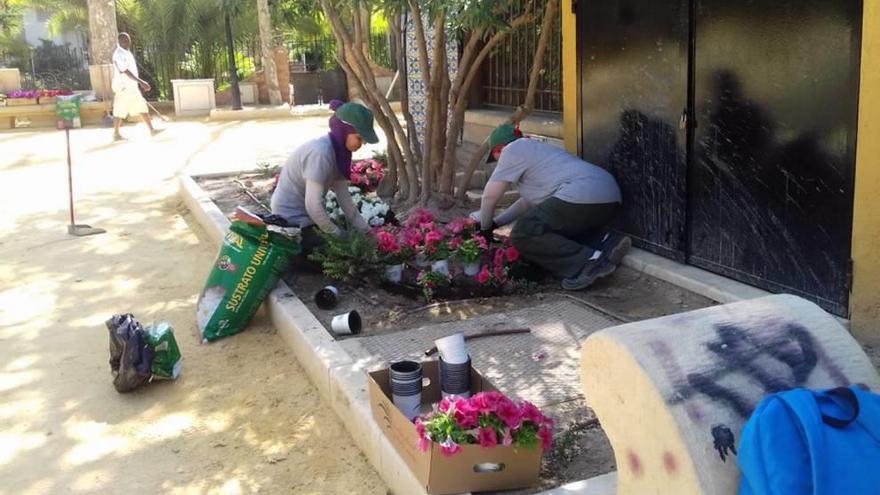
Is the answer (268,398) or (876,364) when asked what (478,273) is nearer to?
(268,398)

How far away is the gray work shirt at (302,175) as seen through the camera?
20.2ft

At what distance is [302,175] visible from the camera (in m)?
6.46

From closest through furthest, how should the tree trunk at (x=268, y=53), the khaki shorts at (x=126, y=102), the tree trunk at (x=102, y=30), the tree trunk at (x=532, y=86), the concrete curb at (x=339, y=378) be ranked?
the concrete curb at (x=339, y=378) → the tree trunk at (x=532, y=86) → the khaki shorts at (x=126, y=102) → the tree trunk at (x=102, y=30) → the tree trunk at (x=268, y=53)

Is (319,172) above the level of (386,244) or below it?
above

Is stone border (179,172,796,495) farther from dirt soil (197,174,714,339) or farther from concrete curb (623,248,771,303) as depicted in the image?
dirt soil (197,174,714,339)

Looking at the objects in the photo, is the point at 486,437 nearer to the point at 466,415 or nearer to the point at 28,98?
the point at 466,415

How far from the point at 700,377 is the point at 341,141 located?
14.2 ft

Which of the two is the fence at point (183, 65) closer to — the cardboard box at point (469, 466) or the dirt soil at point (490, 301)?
the dirt soil at point (490, 301)

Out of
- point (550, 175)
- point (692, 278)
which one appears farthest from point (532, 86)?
point (692, 278)

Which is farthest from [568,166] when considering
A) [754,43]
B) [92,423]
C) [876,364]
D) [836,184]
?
[92,423]

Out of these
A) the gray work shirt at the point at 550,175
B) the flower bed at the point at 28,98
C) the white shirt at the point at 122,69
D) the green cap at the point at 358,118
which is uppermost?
the white shirt at the point at 122,69

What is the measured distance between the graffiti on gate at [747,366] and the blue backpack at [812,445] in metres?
0.14

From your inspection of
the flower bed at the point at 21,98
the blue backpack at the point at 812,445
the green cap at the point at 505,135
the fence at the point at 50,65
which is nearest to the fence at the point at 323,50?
the fence at the point at 50,65

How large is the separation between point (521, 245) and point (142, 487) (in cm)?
317
